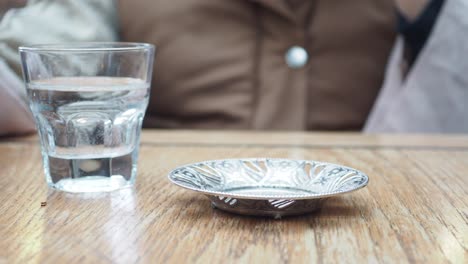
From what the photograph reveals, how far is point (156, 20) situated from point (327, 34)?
258 mm

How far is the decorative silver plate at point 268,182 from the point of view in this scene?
344mm

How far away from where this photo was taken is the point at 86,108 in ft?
1.42

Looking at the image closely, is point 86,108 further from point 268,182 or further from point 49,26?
point 49,26

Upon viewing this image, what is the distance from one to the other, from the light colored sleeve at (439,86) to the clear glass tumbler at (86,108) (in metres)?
0.57

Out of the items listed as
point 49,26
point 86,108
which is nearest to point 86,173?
point 86,108

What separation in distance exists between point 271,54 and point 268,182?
1.91 ft

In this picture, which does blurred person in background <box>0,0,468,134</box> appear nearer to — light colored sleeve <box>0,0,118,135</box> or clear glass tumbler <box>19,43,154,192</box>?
light colored sleeve <box>0,0,118,135</box>

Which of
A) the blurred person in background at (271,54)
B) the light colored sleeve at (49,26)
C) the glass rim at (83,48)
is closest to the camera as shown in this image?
the glass rim at (83,48)

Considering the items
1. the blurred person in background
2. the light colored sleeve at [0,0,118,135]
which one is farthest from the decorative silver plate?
the blurred person in background

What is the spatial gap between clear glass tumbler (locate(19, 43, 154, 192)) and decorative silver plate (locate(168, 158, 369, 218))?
0.22 ft

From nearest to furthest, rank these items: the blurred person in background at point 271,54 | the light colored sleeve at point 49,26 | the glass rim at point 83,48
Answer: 1. the glass rim at point 83,48
2. the light colored sleeve at point 49,26
3. the blurred person in background at point 271,54

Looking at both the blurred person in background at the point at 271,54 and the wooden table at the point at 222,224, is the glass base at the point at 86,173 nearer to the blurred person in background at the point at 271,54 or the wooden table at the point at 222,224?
the wooden table at the point at 222,224

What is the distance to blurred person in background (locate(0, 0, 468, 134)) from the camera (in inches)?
38.2

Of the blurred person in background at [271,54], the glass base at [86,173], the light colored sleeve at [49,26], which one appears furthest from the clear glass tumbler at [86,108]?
the blurred person in background at [271,54]
